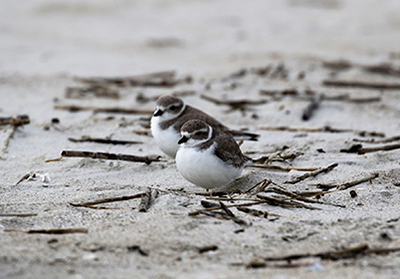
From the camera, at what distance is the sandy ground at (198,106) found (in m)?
3.60

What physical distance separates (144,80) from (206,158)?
518cm

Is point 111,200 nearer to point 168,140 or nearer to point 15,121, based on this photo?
point 168,140

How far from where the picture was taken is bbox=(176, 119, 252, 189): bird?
17.5 feet

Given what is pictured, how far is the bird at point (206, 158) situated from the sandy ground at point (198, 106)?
26 cm

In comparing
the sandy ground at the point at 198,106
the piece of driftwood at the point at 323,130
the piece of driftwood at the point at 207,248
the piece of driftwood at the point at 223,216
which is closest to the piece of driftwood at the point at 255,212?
the sandy ground at the point at 198,106

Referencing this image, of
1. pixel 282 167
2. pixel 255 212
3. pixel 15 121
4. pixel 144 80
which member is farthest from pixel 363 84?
pixel 255 212

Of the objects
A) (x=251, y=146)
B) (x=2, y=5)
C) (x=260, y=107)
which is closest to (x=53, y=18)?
(x=2, y=5)

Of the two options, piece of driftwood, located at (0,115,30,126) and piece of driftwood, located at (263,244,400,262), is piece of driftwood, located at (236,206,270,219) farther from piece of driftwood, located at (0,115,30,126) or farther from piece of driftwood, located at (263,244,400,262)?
piece of driftwood, located at (0,115,30,126)

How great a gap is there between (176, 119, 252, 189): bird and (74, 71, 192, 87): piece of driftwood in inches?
176

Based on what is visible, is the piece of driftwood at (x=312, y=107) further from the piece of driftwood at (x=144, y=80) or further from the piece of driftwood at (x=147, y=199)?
the piece of driftwood at (x=147, y=199)

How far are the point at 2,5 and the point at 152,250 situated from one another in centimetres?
1498

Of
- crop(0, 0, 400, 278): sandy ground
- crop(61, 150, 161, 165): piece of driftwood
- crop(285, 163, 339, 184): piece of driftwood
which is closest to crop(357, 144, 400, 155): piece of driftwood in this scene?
crop(0, 0, 400, 278): sandy ground

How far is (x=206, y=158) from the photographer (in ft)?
17.7

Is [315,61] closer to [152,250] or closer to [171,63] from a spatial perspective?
[171,63]
